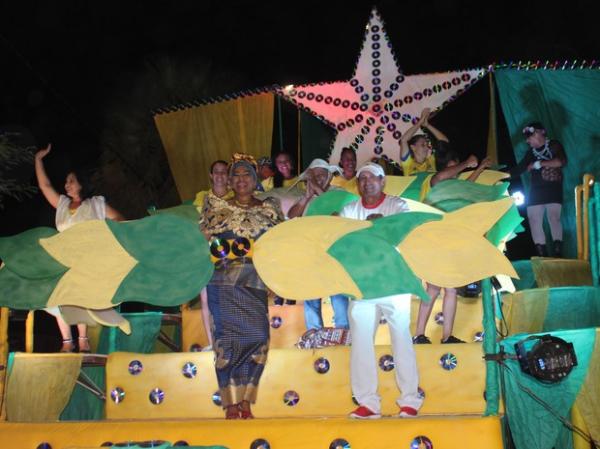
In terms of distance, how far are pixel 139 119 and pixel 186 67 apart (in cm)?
110

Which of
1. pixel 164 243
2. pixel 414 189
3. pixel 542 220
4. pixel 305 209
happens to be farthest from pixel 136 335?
pixel 542 220

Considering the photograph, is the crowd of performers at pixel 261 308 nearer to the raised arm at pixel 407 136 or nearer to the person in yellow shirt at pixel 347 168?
the person in yellow shirt at pixel 347 168

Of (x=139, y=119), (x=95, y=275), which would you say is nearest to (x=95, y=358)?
(x=95, y=275)

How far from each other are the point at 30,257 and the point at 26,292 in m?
0.21

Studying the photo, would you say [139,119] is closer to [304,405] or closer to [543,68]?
[543,68]

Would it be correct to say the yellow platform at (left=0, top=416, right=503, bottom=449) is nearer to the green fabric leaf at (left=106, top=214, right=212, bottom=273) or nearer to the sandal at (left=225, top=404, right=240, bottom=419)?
the sandal at (left=225, top=404, right=240, bottom=419)

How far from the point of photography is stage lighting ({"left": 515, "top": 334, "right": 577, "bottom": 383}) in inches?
208

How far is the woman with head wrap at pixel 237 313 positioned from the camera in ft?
18.9

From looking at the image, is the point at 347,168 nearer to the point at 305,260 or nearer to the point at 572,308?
the point at 572,308

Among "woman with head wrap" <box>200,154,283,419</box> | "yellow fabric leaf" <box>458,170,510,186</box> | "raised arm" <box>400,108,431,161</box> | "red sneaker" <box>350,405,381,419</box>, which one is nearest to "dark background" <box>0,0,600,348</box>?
"raised arm" <box>400,108,431,161</box>

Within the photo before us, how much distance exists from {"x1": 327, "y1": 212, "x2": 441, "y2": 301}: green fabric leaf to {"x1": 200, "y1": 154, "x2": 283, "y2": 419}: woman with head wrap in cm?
75

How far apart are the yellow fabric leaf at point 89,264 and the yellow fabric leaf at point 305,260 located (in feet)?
2.74

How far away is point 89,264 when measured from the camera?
557 cm

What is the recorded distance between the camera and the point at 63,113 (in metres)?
14.6
